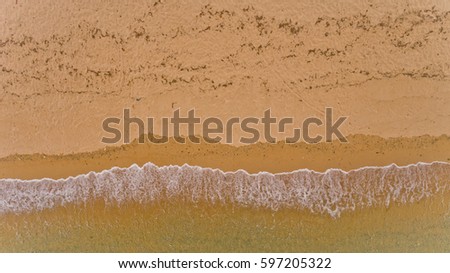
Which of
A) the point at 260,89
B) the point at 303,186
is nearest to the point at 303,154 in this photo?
the point at 303,186

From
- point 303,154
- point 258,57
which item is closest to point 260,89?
point 258,57

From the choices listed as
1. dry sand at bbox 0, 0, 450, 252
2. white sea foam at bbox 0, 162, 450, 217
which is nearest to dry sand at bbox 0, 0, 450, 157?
dry sand at bbox 0, 0, 450, 252

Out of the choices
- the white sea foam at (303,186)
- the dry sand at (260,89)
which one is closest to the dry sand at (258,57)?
the dry sand at (260,89)

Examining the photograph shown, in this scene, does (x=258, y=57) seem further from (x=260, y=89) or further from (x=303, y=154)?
(x=303, y=154)

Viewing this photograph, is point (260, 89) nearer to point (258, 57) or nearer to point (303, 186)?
point (258, 57)

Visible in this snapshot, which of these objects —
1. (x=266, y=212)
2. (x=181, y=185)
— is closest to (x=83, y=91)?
(x=181, y=185)

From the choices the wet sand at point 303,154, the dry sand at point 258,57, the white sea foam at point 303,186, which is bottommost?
the white sea foam at point 303,186

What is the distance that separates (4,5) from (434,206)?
134cm

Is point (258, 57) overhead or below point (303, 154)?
overhead

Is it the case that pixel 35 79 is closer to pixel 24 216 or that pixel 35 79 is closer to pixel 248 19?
pixel 24 216

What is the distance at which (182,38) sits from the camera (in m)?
1.22

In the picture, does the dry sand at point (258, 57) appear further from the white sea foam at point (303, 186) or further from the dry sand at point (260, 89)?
the white sea foam at point (303, 186)

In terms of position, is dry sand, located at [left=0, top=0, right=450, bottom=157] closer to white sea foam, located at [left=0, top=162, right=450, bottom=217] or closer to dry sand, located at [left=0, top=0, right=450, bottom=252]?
dry sand, located at [left=0, top=0, right=450, bottom=252]
